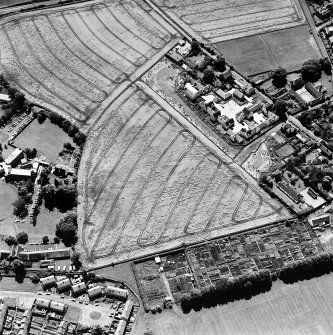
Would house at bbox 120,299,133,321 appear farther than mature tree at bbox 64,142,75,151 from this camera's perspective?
No

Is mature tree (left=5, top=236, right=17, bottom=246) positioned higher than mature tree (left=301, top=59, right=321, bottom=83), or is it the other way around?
mature tree (left=301, top=59, right=321, bottom=83)

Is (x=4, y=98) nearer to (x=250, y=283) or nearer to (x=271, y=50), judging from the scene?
(x=271, y=50)

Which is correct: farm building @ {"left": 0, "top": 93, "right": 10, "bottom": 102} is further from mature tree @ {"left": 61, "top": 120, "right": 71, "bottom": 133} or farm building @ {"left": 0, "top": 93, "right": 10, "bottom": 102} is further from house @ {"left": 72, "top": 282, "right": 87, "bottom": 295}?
house @ {"left": 72, "top": 282, "right": 87, "bottom": 295}

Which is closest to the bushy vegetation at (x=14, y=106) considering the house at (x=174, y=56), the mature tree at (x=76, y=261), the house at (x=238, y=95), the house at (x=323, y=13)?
the house at (x=174, y=56)

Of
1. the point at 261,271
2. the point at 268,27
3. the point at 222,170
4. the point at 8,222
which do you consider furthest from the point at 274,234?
the point at 268,27

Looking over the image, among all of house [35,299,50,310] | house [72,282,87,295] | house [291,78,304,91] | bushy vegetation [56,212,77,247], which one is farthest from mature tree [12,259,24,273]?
house [291,78,304,91]

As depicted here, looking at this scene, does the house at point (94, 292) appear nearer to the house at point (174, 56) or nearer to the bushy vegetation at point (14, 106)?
the bushy vegetation at point (14, 106)

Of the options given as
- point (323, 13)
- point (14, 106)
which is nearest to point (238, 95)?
point (323, 13)
